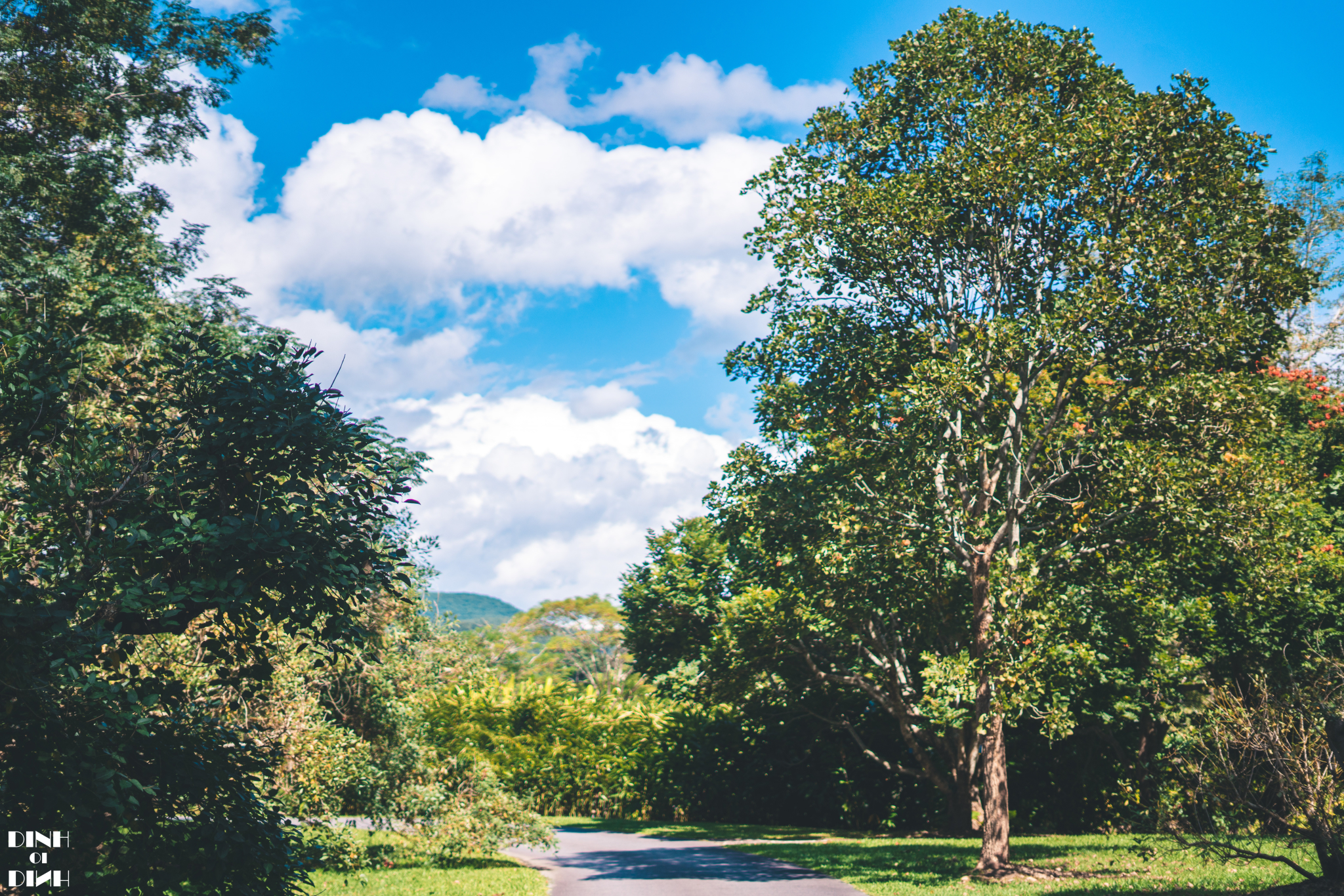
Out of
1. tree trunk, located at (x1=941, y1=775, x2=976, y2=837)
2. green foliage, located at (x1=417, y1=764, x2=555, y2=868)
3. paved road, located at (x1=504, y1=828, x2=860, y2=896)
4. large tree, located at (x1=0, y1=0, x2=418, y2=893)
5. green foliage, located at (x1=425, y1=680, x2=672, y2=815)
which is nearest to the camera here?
large tree, located at (x1=0, y1=0, x2=418, y2=893)

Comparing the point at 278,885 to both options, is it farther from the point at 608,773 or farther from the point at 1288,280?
the point at 608,773

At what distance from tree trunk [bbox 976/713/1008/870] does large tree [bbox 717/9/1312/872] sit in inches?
1.4

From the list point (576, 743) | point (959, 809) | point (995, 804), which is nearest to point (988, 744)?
point (995, 804)

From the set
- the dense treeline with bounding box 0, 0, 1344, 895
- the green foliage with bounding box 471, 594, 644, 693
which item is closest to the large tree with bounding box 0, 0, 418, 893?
the dense treeline with bounding box 0, 0, 1344, 895

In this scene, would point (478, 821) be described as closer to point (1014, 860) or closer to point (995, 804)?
point (995, 804)

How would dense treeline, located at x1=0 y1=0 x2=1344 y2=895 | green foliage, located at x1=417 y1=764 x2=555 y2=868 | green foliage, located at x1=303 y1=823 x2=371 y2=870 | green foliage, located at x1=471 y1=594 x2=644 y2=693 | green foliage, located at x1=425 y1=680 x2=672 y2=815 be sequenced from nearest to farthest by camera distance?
dense treeline, located at x1=0 y1=0 x2=1344 y2=895 → green foliage, located at x1=303 y1=823 x2=371 y2=870 → green foliage, located at x1=417 y1=764 x2=555 y2=868 → green foliage, located at x1=425 y1=680 x2=672 y2=815 → green foliage, located at x1=471 y1=594 x2=644 y2=693

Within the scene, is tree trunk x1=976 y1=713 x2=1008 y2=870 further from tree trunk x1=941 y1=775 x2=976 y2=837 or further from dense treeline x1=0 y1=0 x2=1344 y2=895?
tree trunk x1=941 y1=775 x2=976 y2=837

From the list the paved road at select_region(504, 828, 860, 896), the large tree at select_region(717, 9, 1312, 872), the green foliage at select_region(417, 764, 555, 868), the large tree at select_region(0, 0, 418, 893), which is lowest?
the paved road at select_region(504, 828, 860, 896)

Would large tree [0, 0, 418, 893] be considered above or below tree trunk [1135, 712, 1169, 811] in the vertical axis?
above

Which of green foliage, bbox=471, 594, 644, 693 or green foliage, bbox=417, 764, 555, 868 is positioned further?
green foliage, bbox=471, 594, 644, 693

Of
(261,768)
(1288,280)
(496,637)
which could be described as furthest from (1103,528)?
(496,637)

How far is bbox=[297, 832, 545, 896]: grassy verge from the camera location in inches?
484

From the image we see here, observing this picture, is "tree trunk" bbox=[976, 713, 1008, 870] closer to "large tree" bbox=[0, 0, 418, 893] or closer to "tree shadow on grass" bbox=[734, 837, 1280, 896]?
"tree shadow on grass" bbox=[734, 837, 1280, 896]

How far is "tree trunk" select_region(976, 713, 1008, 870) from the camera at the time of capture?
12977 mm
